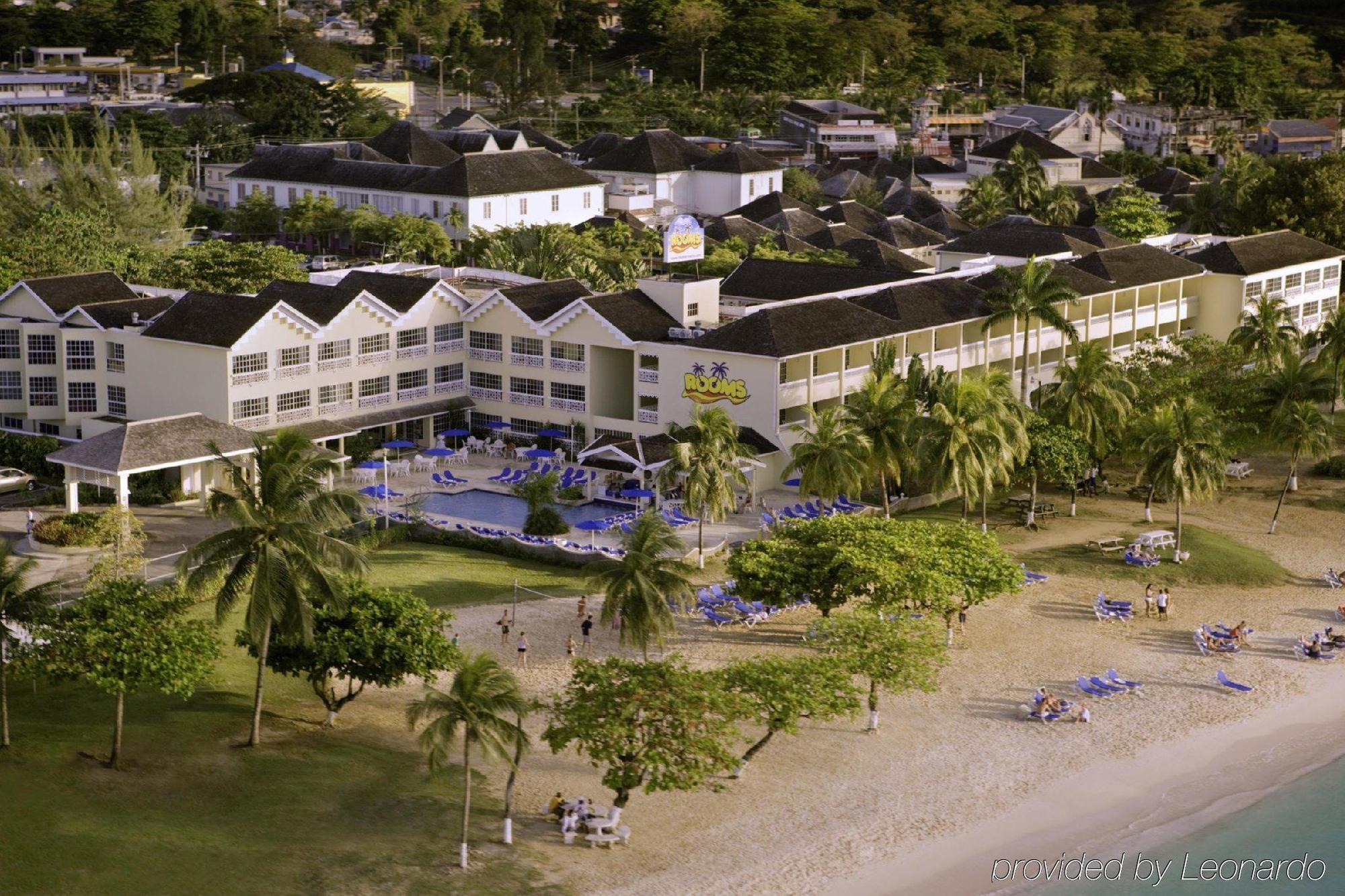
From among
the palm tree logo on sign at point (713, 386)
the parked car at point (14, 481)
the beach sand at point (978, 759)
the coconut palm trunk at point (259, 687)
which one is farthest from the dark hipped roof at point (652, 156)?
the coconut palm trunk at point (259, 687)

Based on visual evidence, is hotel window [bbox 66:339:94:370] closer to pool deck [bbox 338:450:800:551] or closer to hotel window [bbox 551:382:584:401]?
pool deck [bbox 338:450:800:551]

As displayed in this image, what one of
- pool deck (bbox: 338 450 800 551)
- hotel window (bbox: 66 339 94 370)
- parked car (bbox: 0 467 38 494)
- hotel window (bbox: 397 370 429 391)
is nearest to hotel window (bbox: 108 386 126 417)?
hotel window (bbox: 66 339 94 370)

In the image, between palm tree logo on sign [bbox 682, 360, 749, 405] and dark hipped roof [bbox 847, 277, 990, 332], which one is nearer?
palm tree logo on sign [bbox 682, 360, 749, 405]

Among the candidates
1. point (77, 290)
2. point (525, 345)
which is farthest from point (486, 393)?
point (77, 290)

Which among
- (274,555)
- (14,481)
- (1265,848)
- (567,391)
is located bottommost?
(1265,848)

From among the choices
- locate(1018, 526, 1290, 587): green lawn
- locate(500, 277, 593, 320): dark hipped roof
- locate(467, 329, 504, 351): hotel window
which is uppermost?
locate(500, 277, 593, 320): dark hipped roof

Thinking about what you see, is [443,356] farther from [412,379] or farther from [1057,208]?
[1057,208]
